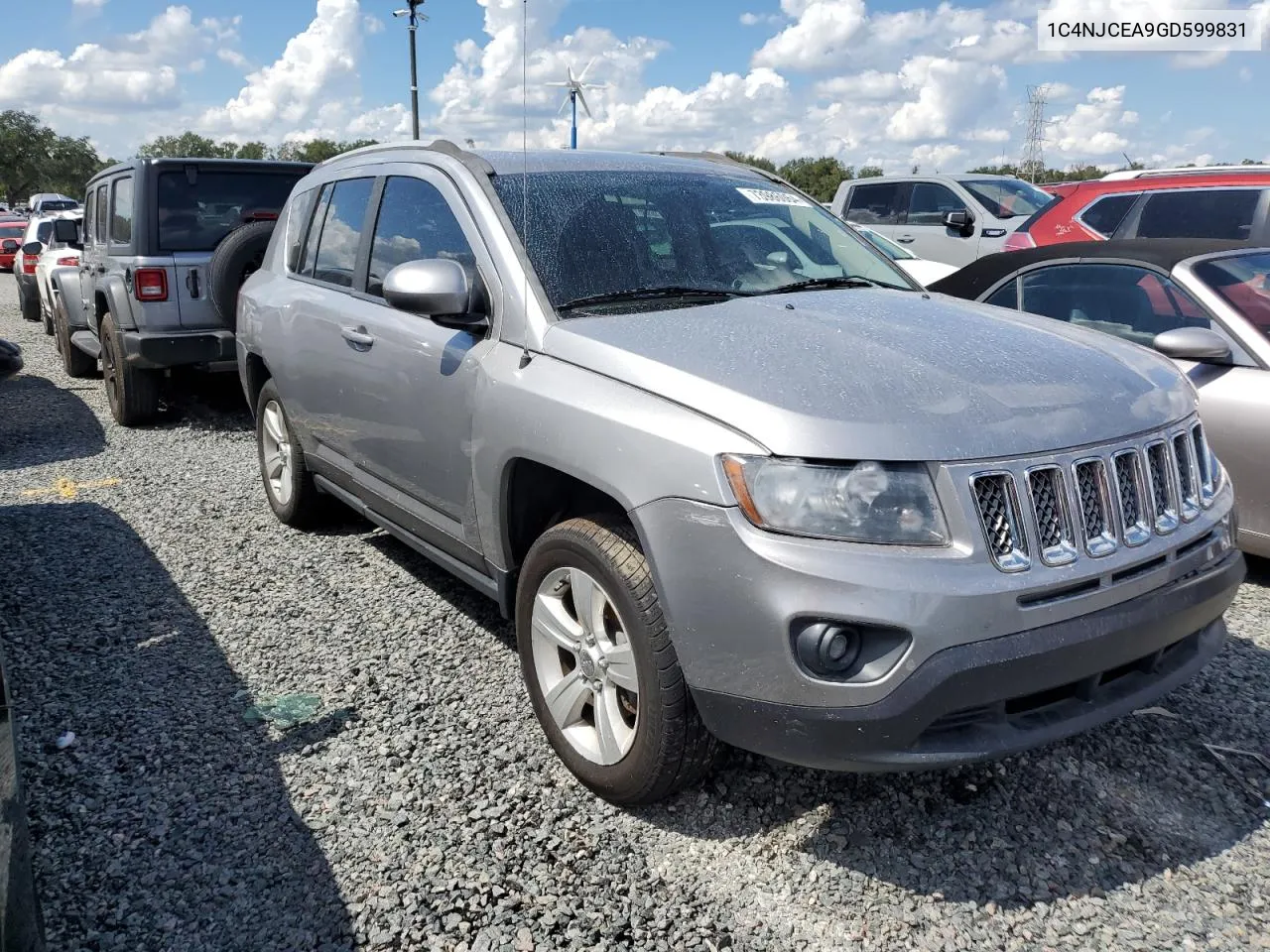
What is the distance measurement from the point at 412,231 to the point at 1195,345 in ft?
10.7

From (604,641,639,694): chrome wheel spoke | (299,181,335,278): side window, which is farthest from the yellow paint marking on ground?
(604,641,639,694): chrome wheel spoke

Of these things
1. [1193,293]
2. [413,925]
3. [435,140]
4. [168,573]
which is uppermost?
[435,140]

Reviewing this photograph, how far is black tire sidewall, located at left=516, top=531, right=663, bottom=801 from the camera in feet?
8.38

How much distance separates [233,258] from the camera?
6594 millimetres

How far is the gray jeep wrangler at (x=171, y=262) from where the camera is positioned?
23.7 feet

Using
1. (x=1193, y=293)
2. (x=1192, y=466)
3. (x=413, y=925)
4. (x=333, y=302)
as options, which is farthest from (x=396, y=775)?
(x=1193, y=293)

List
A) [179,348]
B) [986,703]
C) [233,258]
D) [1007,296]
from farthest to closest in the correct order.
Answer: [179,348]
[233,258]
[1007,296]
[986,703]

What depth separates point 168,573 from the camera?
475 cm

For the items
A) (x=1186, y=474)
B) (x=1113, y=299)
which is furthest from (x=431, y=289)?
(x=1113, y=299)

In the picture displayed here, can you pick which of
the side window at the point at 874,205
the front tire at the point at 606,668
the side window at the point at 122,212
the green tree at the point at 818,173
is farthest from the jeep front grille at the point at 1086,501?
the green tree at the point at 818,173

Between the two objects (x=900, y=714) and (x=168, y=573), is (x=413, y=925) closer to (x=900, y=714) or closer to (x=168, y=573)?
(x=900, y=714)

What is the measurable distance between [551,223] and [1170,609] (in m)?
2.13

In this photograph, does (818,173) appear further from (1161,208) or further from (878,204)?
(1161,208)

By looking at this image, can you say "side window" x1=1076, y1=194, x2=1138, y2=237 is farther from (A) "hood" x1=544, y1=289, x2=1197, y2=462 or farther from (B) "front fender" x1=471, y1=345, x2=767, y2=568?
(B) "front fender" x1=471, y1=345, x2=767, y2=568
